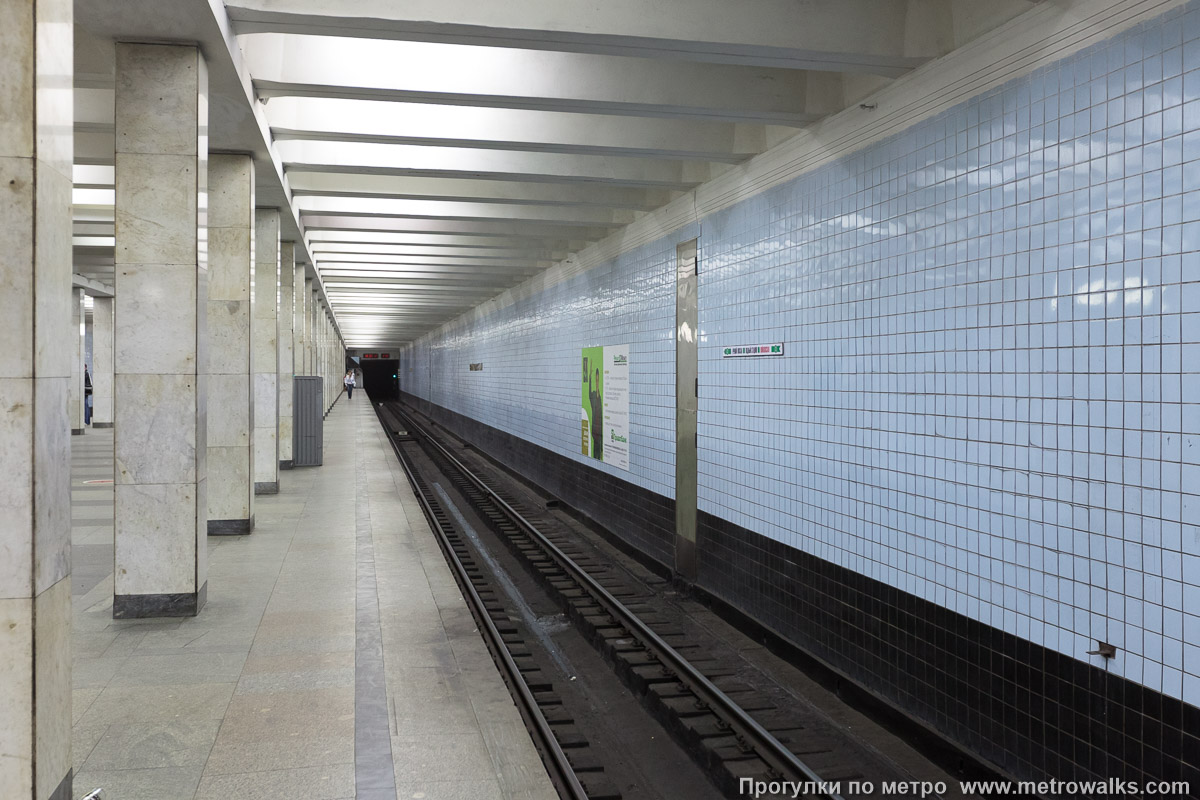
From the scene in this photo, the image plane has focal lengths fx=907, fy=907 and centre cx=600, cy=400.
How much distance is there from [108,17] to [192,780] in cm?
457

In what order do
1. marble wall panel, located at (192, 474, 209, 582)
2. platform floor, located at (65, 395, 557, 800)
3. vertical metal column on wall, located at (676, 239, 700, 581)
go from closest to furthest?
platform floor, located at (65, 395, 557, 800) → marble wall panel, located at (192, 474, 209, 582) → vertical metal column on wall, located at (676, 239, 700, 581)

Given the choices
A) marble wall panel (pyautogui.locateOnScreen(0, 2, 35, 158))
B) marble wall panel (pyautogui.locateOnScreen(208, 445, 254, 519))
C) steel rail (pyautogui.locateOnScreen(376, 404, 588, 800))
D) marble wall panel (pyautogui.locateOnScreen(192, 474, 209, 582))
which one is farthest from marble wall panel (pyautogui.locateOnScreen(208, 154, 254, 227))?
marble wall panel (pyautogui.locateOnScreen(0, 2, 35, 158))

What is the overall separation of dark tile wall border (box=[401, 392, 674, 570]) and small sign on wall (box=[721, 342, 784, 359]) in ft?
7.46

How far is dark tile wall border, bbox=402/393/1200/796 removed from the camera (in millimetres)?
4031

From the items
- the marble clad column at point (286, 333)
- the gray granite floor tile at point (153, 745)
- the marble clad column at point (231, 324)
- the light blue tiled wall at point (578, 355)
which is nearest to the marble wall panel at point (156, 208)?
the marble clad column at point (231, 324)

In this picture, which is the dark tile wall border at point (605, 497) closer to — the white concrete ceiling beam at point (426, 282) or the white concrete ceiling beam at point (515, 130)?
the white concrete ceiling beam at point (426, 282)

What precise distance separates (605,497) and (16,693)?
10.2m

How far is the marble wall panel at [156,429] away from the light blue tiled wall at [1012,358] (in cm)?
462

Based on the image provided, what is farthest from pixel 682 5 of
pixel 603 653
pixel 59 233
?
pixel 603 653

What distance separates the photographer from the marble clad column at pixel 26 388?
9.77 feet

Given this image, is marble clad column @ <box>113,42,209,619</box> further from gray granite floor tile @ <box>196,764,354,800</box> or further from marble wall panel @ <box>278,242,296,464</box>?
marble wall panel @ <box>278,242,296,464</box>

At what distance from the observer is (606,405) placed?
12.9 metres

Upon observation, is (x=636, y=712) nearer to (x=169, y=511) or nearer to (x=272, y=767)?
(x=272, y=767)

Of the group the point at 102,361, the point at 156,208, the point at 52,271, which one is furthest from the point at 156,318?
the point at 102,361
